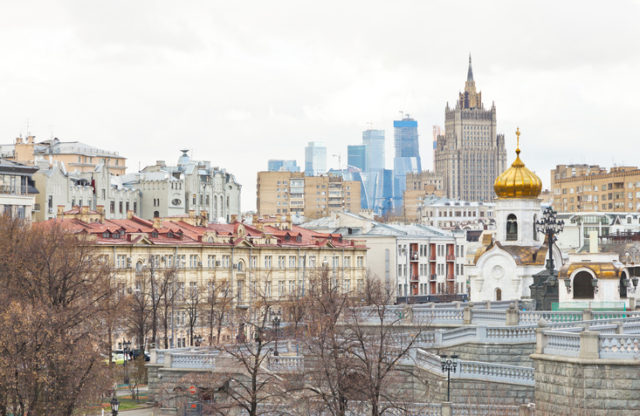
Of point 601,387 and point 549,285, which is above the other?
point 549,285

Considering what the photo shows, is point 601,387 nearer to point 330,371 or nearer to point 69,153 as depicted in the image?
point 330,371

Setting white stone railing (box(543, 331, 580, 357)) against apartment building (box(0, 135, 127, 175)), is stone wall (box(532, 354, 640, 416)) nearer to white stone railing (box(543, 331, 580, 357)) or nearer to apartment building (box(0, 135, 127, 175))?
A: white stone railing (box(543, 331, 580, 357))

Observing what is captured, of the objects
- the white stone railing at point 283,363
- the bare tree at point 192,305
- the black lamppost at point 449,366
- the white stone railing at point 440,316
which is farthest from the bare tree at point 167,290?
the black lamppost at point 449,366

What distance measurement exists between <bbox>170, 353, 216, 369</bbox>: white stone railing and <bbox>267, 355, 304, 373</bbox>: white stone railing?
338 centimetres

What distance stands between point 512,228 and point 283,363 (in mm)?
42021

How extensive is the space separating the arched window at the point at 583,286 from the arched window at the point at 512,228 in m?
22.3

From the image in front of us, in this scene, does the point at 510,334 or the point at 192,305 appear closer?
the point at 510,334

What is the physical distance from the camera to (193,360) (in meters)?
53.7

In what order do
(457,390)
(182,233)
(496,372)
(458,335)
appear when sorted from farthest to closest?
(182,233) → (458,335) → (457,390) → (496,372)

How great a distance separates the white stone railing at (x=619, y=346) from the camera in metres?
33.9

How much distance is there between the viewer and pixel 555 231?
70.0 metres

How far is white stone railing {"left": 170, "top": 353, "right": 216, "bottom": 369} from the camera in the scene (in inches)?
2082

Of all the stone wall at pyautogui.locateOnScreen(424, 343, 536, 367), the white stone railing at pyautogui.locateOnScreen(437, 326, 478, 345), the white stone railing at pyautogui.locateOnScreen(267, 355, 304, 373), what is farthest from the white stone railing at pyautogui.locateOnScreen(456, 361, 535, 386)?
the white stone railing at pyautogui.locateOnScreen(267, 355, 304, 373)

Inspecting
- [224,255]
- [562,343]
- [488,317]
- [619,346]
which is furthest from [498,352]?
[224,255]
